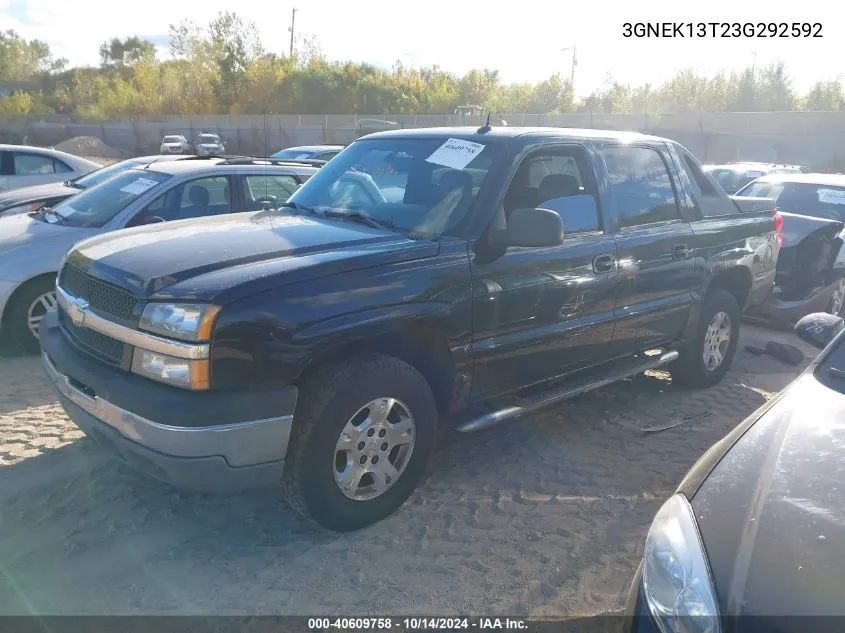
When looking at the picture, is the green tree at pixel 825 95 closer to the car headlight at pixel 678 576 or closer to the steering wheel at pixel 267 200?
the steering wheel at pixel 267 200

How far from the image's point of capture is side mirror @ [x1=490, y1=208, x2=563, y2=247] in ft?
11.8

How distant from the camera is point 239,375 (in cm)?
292

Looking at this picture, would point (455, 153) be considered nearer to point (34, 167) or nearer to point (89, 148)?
point (34, 167)

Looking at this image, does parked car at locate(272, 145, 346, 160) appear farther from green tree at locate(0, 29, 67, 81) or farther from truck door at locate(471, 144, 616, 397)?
green tree at locate(0, 29, 67, 81)

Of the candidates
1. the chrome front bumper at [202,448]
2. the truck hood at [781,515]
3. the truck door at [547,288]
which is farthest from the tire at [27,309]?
the truck hood at [781,515]

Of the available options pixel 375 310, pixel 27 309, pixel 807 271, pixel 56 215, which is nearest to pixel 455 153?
pixel 375 310

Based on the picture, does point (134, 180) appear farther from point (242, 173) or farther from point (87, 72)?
point (87, 72)

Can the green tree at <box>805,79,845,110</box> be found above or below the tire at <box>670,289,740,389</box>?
above

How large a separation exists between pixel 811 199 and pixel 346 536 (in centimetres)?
806

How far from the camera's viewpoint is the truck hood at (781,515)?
184 cm

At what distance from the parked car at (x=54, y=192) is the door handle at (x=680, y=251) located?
16.7ft

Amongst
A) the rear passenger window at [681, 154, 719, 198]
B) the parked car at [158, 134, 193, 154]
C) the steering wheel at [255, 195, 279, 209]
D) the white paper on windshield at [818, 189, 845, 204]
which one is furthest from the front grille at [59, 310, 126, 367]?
the parked car at [158, 134, 193, 154]

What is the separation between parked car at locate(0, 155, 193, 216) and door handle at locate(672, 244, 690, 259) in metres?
5.10

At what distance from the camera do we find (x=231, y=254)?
10.7 feet
